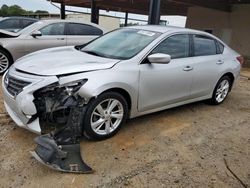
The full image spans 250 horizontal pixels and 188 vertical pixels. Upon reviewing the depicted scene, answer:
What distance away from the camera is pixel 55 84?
368 cm

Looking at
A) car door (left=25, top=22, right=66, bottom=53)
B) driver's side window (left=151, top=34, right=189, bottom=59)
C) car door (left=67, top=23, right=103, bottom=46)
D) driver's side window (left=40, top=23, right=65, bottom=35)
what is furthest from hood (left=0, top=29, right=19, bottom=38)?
driver's side window (left=151, top=34, right=189, bottom=59)

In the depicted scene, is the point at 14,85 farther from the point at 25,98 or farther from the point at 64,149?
the point at 64,149

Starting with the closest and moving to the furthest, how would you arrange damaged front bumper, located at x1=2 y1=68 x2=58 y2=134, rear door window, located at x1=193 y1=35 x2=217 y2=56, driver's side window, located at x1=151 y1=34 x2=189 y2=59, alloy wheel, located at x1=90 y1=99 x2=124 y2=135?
damaged front bumper, located at x1=2 y1=68 x2=58 y2=134 → alloy wheel, located at x1=90 y1=99 x2=124 y2=135 → driver's side window, located at x1=151 y1=34 x2=189 y2=59 → rear door window, located at x1=193 y1=35 x2=217 y2=56

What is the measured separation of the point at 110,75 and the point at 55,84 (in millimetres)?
742

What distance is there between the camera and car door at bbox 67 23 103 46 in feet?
27.6

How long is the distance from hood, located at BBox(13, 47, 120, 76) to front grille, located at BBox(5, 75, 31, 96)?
6.8 inches

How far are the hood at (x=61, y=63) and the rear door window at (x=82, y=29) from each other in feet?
12.8

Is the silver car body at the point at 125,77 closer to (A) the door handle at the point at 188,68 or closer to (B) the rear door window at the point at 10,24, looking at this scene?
(A) the door handle at the point at 188,68

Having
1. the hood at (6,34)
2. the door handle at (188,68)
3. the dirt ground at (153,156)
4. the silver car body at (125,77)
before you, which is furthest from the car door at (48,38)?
the door handle at (188,68)

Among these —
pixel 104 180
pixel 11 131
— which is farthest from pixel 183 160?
pixel 11 131

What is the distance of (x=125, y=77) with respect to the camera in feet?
13.7

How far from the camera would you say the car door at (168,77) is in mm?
4500

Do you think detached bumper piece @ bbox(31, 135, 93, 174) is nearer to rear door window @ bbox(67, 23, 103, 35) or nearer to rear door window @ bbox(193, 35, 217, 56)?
rear door window @ bbox(193, 35, 217, 56)

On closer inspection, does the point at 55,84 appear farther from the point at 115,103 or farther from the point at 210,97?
the point at 210,97
